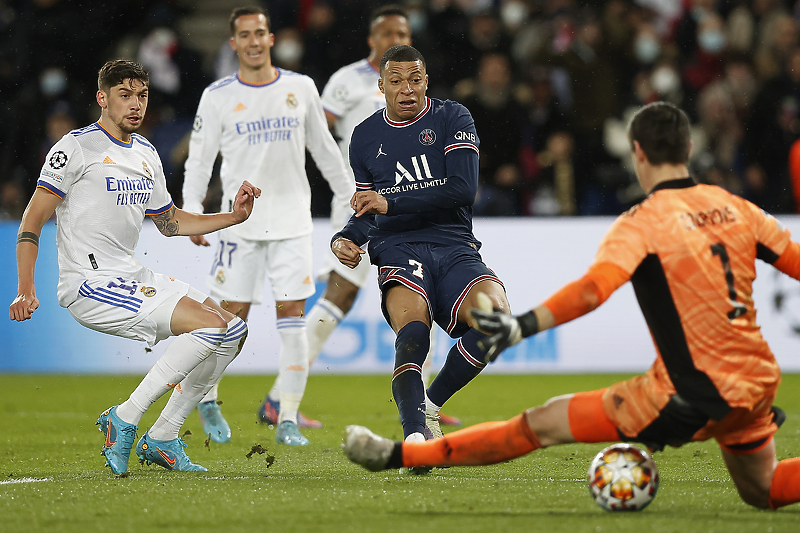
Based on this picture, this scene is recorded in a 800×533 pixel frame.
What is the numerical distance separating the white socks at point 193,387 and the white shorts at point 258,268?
1.50m

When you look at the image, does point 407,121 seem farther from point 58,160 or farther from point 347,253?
point 58,160

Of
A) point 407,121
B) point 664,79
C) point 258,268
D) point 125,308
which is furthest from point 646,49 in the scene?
point 125,308

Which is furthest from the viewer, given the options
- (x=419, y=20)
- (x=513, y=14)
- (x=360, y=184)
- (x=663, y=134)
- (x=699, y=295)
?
(x=513, y=14)

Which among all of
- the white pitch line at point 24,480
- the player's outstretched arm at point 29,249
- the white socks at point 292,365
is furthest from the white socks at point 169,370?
the white socks at point 292,365

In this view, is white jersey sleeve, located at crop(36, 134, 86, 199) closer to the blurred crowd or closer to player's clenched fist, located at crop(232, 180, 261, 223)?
player's clenched fist, located at crop(232, 180, 261, 223)

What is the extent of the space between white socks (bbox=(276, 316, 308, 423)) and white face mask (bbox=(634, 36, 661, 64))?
7487 millimetres

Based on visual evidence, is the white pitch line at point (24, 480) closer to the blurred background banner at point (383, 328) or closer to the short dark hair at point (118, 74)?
the short dark hair at point (118, 74)

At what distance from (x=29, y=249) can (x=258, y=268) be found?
84.9 inches

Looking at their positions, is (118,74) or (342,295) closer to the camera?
(118,74)

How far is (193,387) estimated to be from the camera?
5.06 meters

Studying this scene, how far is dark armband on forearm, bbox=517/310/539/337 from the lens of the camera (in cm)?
332

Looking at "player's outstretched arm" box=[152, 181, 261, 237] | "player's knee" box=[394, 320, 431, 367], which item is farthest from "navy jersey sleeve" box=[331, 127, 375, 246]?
"player's knee" box=[394, 320, 431, 367]

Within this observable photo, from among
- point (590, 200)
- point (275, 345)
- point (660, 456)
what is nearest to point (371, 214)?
point (660, 456)

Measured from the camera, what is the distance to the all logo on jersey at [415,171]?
17.2 ft
